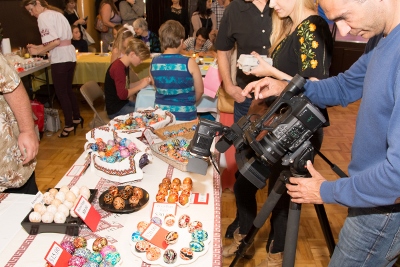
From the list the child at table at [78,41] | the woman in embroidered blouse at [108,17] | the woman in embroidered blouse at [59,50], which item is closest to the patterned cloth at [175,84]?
the woman in embroidered blouse at [59,50]

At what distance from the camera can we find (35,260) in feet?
3.77

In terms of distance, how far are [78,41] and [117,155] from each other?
407cm

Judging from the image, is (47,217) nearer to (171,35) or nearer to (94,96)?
(171,35)

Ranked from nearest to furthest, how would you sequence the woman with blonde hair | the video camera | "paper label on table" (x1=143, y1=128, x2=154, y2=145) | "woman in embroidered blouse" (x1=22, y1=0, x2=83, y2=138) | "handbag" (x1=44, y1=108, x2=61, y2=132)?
the video camera, "paper label on table" (x1=143, y1=128, x2=154, y2=145), the woman with blonde hair, "woman in embroidered blouse" (x1=22, y1=0, x2=83, y2=138), "handbag" (x1=44, y1=108, x2=61, y2=132)

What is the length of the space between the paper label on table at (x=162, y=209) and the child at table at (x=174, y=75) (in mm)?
1269

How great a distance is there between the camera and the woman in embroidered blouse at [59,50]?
12.4 ft

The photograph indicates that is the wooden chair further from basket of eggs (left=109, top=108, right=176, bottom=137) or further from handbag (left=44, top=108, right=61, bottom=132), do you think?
handbag (left=44, top=108, right=61, bottom=132)

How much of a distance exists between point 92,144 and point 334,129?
137 inches

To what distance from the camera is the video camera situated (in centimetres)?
A: 104

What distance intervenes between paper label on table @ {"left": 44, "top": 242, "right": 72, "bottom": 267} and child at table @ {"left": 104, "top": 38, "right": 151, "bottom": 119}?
2.17 m

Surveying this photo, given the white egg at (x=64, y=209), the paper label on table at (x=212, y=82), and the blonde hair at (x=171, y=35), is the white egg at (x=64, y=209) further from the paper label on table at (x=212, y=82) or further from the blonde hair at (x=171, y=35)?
the paper label on table at (x=212, y=82)

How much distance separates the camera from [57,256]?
1071mm

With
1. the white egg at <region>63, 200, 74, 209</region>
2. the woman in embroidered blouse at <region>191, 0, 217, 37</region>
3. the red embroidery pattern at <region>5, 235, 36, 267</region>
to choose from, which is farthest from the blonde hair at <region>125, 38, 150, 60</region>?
the woman in embroidered blouse at <region>191, 0, 217, 37</region>

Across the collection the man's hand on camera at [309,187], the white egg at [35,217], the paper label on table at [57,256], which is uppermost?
the man's hand on camera at [309,187]
